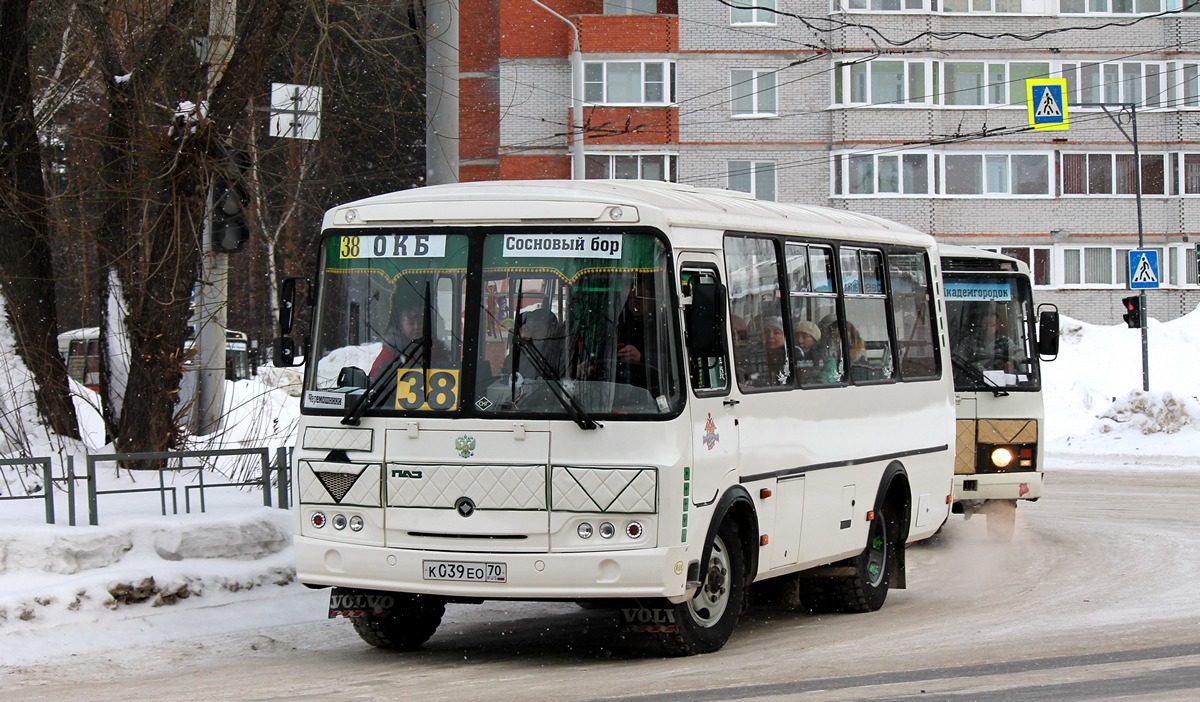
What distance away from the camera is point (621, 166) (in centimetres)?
5416

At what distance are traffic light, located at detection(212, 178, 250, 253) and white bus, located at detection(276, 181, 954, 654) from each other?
4794 millimetres

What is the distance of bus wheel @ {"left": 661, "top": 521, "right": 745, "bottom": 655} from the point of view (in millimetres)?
9859

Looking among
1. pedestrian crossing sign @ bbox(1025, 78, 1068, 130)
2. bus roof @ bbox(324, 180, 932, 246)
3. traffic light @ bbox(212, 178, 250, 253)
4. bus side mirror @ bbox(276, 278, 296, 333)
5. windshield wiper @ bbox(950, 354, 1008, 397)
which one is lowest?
windshield wiper @ bbox(950, 354, 1008, 397)

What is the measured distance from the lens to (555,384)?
9422 millimetres

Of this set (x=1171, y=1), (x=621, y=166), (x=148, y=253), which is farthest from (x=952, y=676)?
(x=1171, y=1)

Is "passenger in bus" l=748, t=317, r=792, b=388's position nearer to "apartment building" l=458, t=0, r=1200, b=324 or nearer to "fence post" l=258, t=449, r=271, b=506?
"fence post" l=258, t=449, r=271, b=506

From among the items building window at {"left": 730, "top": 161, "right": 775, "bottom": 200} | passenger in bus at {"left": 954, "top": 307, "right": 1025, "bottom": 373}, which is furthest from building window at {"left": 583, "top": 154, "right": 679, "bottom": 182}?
passenger in bus at {"left": 954, "top": 307, "right": 1025, "bottom": 373}

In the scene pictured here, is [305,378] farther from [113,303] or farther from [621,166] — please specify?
[621,166]

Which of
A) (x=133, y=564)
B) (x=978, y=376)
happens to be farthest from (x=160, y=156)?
(x=978, y=376)

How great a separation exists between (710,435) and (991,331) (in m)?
8.38

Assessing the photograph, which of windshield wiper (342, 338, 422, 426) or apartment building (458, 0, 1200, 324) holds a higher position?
apartment building (458, 0, 1200, 324)

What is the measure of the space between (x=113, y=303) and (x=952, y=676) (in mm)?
9104

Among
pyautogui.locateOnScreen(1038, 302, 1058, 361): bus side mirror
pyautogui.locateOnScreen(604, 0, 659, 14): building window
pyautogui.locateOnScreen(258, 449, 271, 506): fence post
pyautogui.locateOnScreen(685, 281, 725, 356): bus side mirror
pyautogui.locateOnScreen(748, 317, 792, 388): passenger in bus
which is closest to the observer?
pyautogui.locateOnScreen(685, 281, 725, 356): bus side mirror

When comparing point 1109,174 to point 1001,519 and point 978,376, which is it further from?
point 978,376
